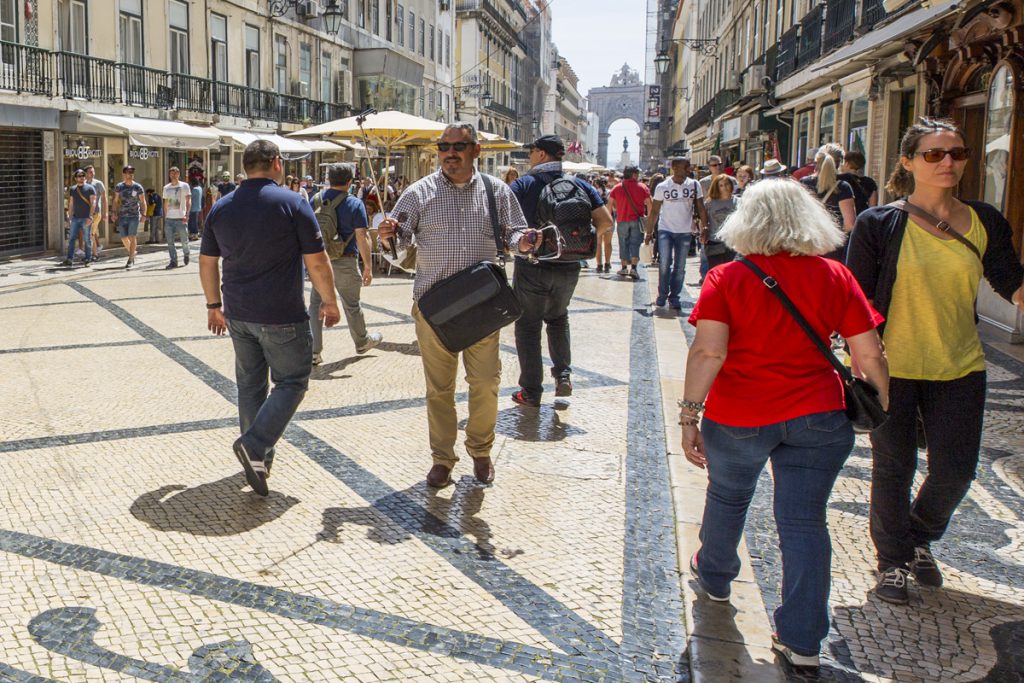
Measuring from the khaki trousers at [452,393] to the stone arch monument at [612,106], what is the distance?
160m

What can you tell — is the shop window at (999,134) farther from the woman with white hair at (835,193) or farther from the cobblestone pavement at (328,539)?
the cobblestone pavement at (328,539)

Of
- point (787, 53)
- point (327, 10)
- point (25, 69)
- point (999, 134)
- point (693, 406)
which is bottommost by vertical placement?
point (693, 406)

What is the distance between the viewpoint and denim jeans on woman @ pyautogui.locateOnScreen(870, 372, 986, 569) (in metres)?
3.33

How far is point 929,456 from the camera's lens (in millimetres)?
3430

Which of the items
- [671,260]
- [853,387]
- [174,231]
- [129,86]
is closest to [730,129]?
[129,86]

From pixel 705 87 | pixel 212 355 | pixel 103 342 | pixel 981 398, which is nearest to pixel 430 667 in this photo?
pixel 981 398

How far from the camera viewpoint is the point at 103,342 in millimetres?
8180

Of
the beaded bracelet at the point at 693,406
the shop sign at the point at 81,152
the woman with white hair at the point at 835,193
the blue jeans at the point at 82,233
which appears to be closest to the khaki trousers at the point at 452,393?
the beaded bracelet at the point at 693,406

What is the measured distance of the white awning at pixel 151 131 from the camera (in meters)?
17.3

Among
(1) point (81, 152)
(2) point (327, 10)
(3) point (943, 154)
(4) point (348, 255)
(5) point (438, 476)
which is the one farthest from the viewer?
(2) point (327, 10)

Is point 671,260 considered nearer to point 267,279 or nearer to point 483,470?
point 483,470

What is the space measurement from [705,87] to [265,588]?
43.7 metres

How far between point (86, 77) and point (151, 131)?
1589 millimetres

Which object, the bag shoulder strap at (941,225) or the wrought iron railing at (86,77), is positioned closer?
the bag shoulder strap at (941,225)
